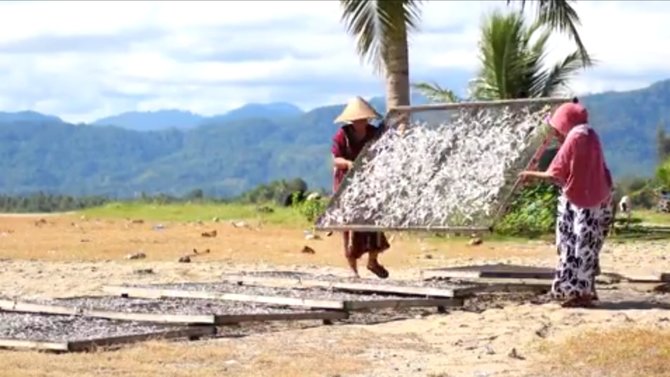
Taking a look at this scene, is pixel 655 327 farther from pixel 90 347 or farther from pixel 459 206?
pixel 90 347

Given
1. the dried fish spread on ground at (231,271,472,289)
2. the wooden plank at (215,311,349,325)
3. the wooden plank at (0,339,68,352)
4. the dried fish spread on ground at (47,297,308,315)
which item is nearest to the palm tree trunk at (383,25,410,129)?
the dried fish spread on ground at (231,271,472,289)

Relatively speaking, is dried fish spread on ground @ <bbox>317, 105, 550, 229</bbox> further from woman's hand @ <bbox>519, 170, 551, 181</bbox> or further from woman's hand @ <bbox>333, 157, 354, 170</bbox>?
woman's hand @ <bbox>519, 170, 551, 181</bbox>

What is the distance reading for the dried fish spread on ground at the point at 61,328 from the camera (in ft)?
35.0

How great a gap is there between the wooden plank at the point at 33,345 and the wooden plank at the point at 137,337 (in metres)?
0.05

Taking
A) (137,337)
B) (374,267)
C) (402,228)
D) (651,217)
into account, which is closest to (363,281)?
(402,228)

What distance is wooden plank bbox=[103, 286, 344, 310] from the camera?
12242 millimetres

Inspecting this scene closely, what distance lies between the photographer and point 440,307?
12844 millimetres

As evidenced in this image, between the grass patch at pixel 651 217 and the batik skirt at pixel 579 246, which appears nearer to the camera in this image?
the batik skirt at pixel 579 246

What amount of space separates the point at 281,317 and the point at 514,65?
1591 cm

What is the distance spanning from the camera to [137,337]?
10625 millimetres

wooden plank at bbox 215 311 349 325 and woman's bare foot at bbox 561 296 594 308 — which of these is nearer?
wooden plank at bbox 215 311 349 325

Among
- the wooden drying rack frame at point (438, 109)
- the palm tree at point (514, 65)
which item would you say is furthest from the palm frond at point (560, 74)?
the wooden drying rack frame at point (438, 109)

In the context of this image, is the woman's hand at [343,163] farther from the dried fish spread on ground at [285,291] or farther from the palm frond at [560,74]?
the palm frond at [560,74]

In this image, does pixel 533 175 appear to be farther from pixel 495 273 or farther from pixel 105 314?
pixel 105 314
